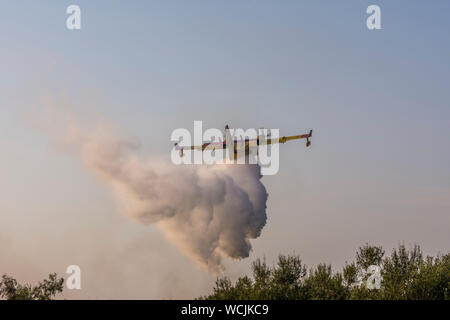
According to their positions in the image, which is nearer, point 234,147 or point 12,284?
point 12,284

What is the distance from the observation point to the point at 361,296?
67.6 meters

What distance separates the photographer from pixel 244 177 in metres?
92.9

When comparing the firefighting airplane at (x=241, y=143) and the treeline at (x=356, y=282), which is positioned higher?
the firefighting airplane at (x=241, y=143)

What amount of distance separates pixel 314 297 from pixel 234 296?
12.3 m

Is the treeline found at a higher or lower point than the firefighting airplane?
lower
